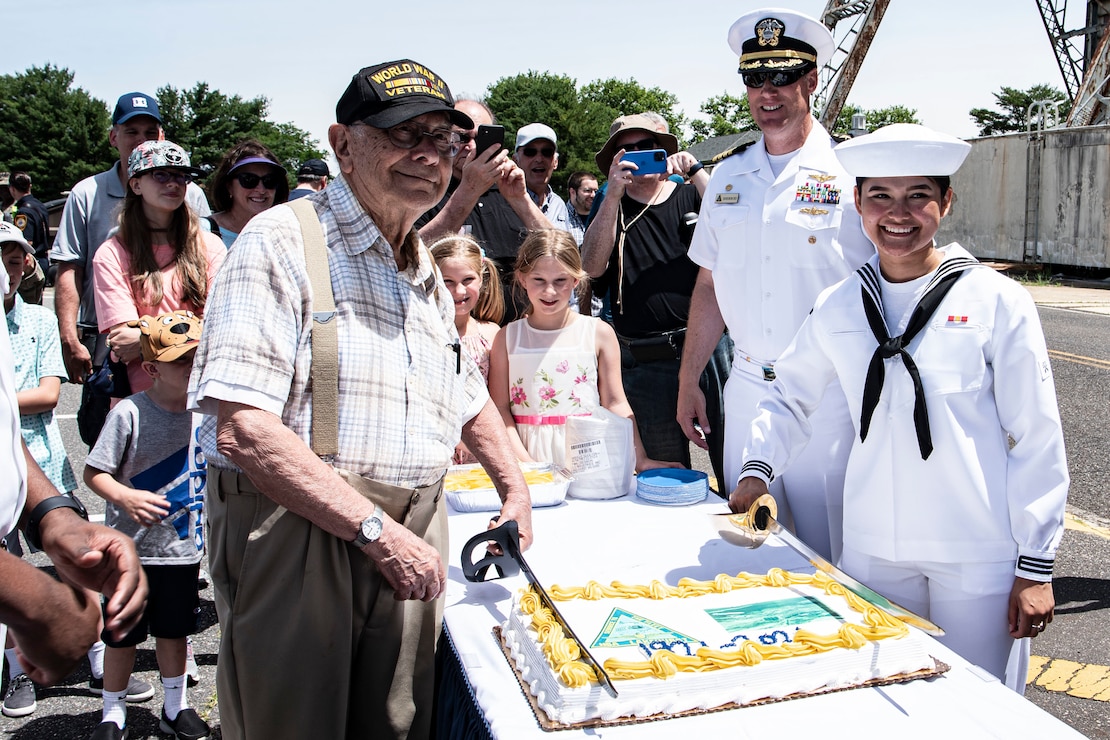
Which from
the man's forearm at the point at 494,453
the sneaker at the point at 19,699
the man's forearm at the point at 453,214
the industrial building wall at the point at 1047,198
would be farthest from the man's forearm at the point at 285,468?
the industrial building wall at the point at 1047,198

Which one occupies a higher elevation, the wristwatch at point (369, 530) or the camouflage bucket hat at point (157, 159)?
the camouflage bucket hat at point (157, 159)

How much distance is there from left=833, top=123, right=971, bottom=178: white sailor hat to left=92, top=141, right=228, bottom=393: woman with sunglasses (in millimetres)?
2524

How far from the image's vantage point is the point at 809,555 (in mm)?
2164

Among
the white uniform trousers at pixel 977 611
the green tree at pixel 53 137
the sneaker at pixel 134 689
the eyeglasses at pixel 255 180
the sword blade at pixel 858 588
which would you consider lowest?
the sneaker at pixel 134 689

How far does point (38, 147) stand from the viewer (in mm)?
39031

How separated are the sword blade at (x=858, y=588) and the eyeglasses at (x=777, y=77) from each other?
4.98 ft

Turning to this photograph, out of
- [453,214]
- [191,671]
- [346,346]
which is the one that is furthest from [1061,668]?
[191,671]

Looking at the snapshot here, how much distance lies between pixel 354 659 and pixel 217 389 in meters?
0.68

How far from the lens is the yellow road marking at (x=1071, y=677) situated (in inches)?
125

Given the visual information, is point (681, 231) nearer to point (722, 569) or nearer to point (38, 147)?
point (722, 569)

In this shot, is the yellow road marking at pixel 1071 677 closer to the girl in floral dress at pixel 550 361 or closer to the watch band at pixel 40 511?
the girl in floral dress at pixel 550 361

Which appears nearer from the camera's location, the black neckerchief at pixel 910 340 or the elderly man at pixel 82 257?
the black neckerchief at pixel 910 340

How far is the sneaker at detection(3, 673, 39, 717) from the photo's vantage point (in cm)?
315

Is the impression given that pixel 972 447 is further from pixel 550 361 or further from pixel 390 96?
pixel 550 361
